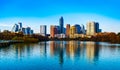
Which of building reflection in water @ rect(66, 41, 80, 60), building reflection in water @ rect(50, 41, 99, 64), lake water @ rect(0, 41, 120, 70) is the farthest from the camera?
building reflection in water @ rect(66, 41, 80, 60)

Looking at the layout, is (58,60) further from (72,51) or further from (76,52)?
(72,51)

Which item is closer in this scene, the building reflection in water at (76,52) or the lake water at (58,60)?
the lake water at (58,60)

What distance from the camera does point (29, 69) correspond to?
26109 mm

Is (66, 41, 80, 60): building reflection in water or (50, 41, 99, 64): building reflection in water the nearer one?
(50, 41, 99, 64): building reflection in water

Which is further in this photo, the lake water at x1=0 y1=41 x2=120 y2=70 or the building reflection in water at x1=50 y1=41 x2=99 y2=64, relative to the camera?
the building reflection in water at x1=50 y1=41 x2=99 y2=64

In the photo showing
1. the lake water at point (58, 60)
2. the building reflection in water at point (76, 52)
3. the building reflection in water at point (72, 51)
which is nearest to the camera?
the lake water at point (58, 60)

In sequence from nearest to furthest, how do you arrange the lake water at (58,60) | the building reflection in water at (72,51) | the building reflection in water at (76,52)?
1. the lake water at (58,60)
2. the building reflection in water at (76,52)
3. the building reflection in water at (72,51)

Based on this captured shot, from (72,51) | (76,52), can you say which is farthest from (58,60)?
(72,51)

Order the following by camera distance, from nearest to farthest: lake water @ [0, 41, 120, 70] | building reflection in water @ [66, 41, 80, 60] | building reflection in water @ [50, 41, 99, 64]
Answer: lake water @ [0, 41, 120, 70] → building reflection in water @ [50, 41, 99, 64] → building reflection in water @ [66, 41, 80, 60]

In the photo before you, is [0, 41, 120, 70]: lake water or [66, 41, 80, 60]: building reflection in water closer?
[0, 41, 120, 70]: lake water

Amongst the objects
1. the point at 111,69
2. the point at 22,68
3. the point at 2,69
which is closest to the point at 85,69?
the point at 111,69

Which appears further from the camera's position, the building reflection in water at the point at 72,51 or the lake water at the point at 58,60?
the building reflection in water at the point at 72,51

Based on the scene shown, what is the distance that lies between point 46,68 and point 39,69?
997mm

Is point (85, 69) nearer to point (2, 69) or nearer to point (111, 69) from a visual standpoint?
point (111, 69)
